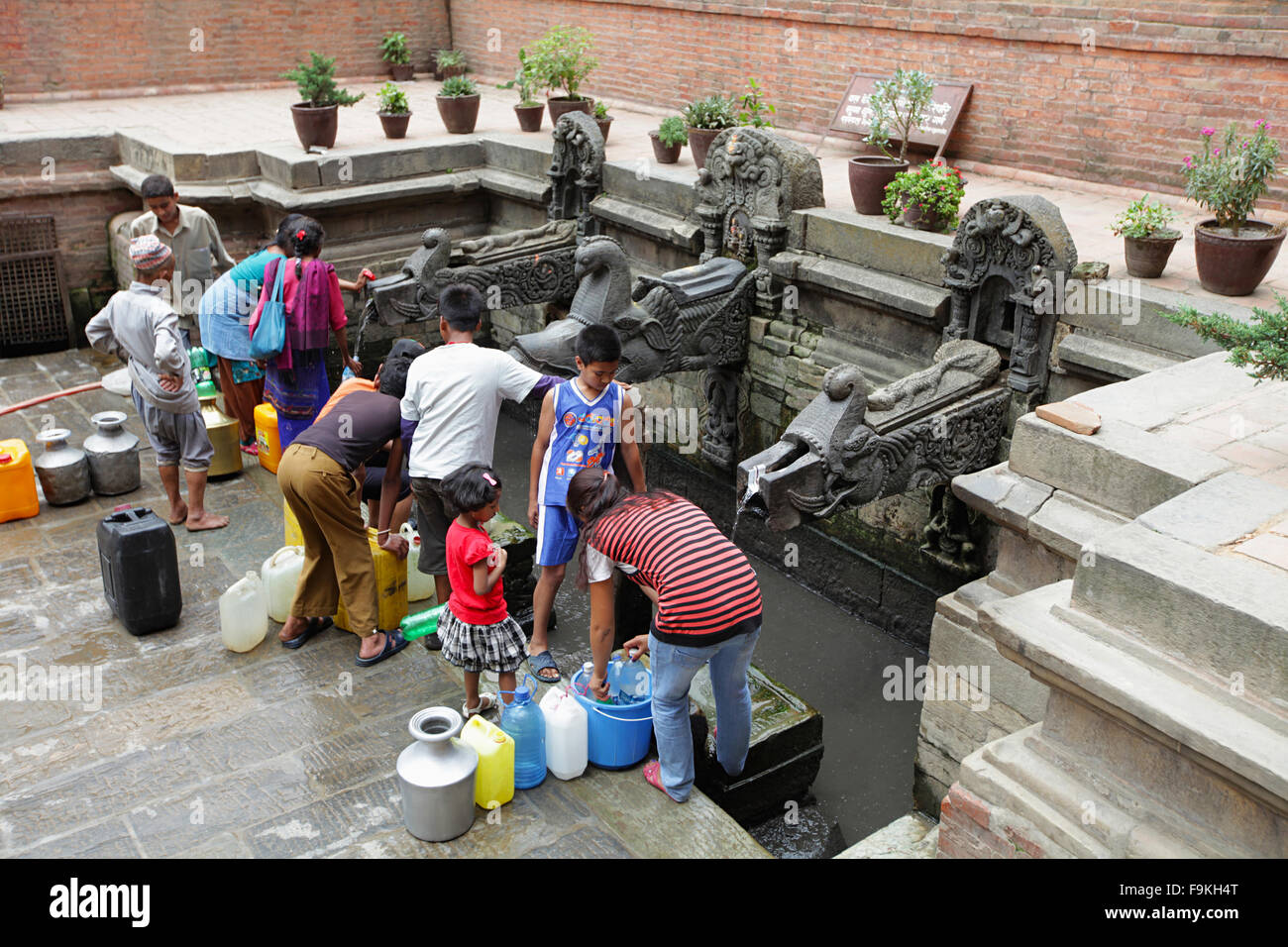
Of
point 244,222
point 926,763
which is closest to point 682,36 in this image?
point 244,222

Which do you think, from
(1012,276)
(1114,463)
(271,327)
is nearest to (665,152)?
(271,327)

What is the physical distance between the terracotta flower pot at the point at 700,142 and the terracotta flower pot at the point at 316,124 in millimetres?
3632

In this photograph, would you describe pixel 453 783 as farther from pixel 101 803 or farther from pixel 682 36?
pixel 682 36

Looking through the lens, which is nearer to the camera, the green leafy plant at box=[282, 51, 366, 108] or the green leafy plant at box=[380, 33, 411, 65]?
the green leafy plant at box=[282, 51, 366, 108]

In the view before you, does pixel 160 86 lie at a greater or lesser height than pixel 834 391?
greater

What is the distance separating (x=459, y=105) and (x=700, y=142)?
3452mm

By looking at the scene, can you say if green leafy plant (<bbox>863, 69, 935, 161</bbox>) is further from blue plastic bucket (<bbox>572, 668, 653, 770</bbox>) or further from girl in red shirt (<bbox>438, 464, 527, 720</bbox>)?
blue plastic bucket (<bbox>572, 668, 653, 770</bbox>)

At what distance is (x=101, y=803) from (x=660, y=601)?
272cm

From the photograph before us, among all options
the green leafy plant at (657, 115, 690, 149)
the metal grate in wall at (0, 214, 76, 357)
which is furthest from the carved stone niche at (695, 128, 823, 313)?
the metal grate in wall at (0, 214, 76, 357)

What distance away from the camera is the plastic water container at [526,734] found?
5.06m

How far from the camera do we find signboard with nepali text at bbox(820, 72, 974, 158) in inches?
412

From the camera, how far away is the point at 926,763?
6238mm

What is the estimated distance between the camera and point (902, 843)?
15.6 ft

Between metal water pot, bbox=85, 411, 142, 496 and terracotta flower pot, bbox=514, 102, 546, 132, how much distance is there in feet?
20.1
